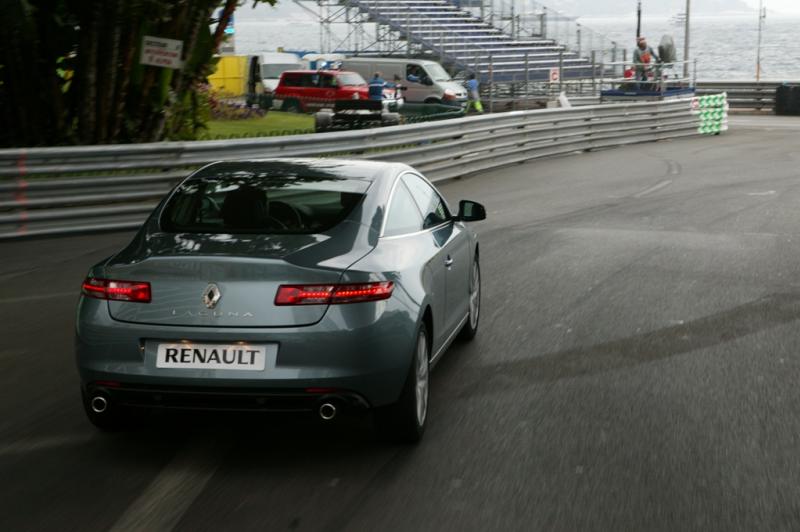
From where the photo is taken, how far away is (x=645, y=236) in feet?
45.6

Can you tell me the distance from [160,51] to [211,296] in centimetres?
1148

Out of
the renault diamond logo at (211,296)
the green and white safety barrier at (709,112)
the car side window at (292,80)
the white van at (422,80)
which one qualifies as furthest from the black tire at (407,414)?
the car side window at (292,80)

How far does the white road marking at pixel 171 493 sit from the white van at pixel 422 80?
1595 inches

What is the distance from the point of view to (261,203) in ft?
20.6

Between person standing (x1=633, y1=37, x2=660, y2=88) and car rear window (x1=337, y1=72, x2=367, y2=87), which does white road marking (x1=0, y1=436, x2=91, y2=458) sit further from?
car rear window (x1=337, y1=72, x2=367, y2=87)

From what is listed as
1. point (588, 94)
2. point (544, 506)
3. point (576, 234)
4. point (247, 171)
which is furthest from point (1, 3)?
point (588, 94)

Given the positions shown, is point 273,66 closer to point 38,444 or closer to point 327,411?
point 38,444

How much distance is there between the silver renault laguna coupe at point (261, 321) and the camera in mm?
5375

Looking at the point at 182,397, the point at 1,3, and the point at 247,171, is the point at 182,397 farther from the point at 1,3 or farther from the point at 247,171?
the point at 1,3

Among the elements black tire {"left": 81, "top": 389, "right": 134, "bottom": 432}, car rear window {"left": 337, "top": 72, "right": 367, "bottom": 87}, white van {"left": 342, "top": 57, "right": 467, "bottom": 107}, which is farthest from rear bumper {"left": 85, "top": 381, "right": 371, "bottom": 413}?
white van {"left": 342, "top": 57, "right": 467, "bottom": 107}

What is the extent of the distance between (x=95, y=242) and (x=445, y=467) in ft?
28.7

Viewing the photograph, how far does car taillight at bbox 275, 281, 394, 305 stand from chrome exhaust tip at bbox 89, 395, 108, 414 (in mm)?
932

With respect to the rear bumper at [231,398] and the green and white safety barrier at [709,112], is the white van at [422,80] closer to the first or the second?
the green and white safety barrier at [709,112]

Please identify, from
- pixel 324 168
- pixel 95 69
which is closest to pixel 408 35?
pixel 95 69
